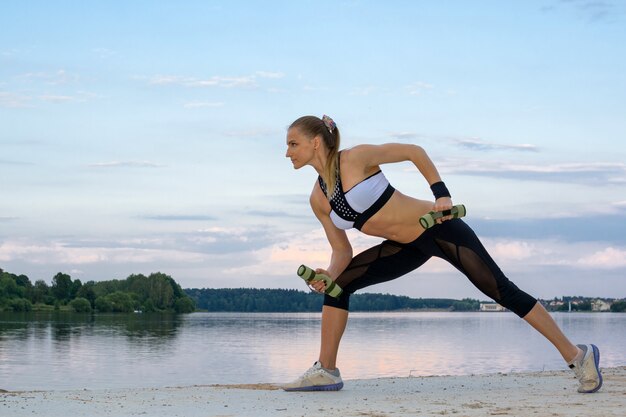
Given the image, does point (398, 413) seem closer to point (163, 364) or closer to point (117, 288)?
point (163, 364)

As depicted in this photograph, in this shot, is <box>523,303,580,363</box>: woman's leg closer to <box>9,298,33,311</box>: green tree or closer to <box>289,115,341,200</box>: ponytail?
<box>289,115,341,200</box>: ponytail

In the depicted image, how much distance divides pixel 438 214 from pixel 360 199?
59 centimetres

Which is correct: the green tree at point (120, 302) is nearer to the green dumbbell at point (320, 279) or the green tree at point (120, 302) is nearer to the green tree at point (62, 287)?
the green tree at point (62, 287)

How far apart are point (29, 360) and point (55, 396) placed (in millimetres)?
26440

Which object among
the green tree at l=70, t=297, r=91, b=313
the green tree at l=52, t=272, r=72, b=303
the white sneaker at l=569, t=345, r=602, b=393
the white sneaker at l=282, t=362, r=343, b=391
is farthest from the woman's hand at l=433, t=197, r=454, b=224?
the green tree at l=52, t=272, r=72, b=303

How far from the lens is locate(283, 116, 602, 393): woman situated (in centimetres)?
664

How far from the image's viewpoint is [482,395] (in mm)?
6793

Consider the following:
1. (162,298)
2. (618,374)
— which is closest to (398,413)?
(618,374)

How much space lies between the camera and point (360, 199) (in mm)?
6613

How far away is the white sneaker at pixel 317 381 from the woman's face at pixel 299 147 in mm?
1675

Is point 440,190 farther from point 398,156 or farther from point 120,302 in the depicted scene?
point 120,302

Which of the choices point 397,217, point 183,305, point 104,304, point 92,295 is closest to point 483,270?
point 397,217

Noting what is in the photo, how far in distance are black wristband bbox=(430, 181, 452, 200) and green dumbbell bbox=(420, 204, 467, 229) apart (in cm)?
11

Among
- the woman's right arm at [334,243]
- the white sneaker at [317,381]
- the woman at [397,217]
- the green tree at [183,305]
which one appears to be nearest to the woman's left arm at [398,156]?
the woman at [397,217]
